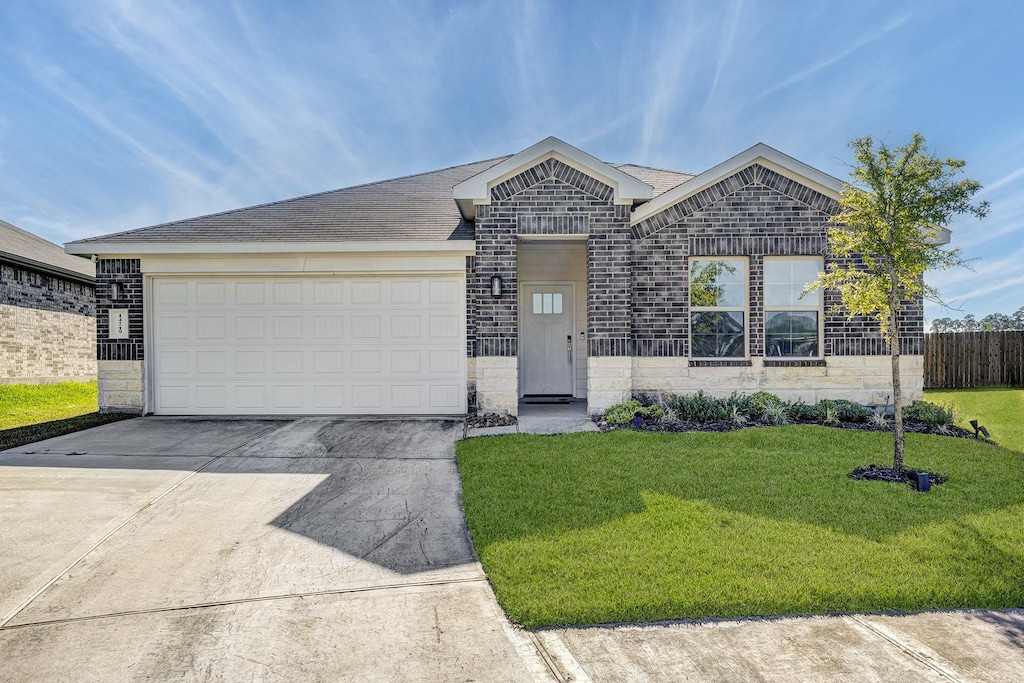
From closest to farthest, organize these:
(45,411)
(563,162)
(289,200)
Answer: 1. (563,162)
2. (45,411)
3. (289,200)

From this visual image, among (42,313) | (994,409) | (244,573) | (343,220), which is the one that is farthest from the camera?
(42,313)

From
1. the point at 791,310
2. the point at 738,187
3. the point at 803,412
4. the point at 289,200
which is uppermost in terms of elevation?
the point at 289,200

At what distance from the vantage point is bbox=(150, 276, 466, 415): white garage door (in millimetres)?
9336

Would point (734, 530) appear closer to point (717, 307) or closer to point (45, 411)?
point (717, 307)

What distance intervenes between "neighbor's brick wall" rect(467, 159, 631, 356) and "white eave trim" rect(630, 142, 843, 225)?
0.60 m

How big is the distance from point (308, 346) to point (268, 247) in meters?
1.92

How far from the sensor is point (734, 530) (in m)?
4.02

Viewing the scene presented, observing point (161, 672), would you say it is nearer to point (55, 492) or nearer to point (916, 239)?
point (55, 492)

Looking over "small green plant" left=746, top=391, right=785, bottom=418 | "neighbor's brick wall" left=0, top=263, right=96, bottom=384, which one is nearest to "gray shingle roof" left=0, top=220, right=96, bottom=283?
"neighbor's brick wall" left=0, top=263, right=96, bottom=384

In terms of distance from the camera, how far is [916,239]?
546 cm

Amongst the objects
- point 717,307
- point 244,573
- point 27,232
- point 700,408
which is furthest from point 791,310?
point 27,232

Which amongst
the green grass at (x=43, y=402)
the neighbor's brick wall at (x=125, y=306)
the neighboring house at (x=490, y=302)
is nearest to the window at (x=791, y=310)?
the neighboring house at (x=490, y=302)

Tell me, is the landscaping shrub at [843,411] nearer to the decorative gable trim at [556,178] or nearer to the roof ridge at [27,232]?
the decorative gable trim at [556,178]

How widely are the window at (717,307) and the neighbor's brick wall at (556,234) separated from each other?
138 centimetres
